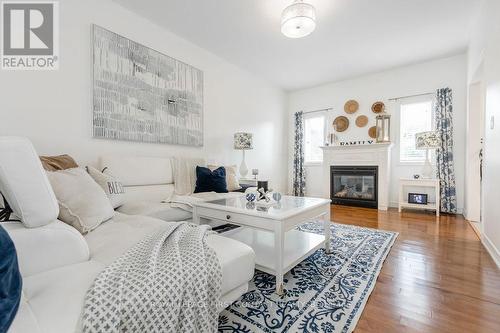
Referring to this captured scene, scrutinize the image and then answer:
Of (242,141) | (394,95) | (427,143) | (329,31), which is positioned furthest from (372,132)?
(242,141)

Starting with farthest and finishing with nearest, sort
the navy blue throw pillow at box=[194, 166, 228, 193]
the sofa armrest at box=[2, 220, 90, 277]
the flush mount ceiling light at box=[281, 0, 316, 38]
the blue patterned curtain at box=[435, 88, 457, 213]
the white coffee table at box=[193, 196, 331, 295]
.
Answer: the blue patterned curtain at box=[435, 88, 457, 213]
the navy blue throw pillow at box=[194, 166, 228, 193]
the flush mount ceiling light at box=[281, 0, 316, 38]
the white coffee table at box=[193, 196, 331, 295]
the sofa armrest at box=[2, 220, 90, 277]

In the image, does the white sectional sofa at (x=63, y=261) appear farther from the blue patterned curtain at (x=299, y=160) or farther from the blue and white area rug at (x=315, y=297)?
the blue patterned curtain at (x=299, y=160)

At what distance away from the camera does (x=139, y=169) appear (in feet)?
8.56

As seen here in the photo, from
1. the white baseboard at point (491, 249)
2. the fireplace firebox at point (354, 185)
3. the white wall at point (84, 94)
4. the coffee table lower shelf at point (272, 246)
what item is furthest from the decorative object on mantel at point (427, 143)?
the white wall at point (84, 94)

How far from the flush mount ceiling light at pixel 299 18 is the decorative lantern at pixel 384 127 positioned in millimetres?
2722

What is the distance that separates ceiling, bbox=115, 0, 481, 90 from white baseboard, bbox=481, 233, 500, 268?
2.64 m

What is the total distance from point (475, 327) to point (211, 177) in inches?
99.7

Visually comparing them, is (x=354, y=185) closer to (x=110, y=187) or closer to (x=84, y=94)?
(x=110, y=187)

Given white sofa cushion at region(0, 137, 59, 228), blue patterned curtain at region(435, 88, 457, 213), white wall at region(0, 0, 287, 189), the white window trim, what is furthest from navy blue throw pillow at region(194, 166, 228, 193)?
blue patterned curtain at region(435, 88, 457, 213)

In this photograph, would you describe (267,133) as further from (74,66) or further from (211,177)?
(74,66)

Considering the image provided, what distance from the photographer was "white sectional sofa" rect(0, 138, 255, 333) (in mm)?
644

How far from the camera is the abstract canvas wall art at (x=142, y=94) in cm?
255

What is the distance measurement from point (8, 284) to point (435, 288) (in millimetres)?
2195

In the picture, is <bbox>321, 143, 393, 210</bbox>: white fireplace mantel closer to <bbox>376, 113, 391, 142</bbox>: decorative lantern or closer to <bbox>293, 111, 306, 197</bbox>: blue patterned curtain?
<bbox>376, 113, 391, 142</bbox>: decorative lantern
